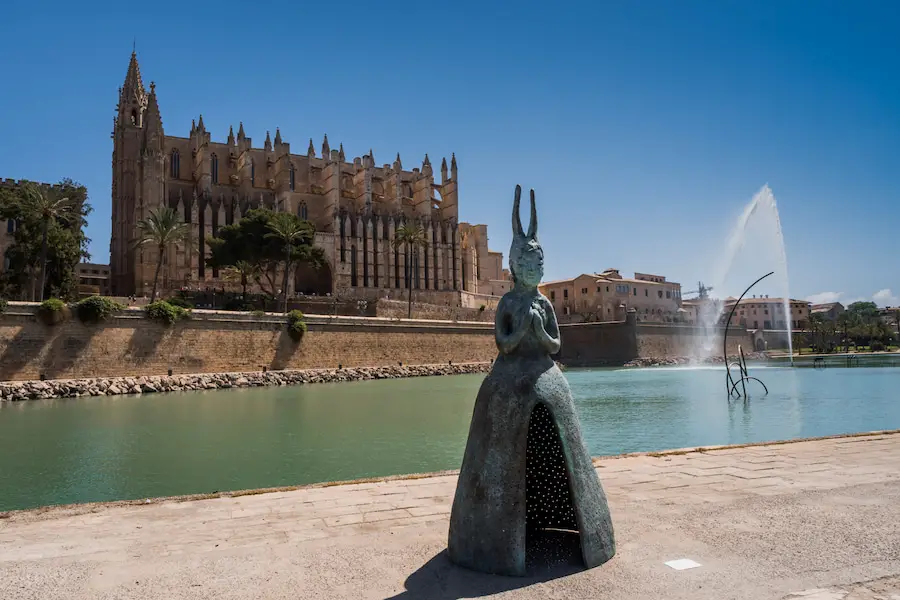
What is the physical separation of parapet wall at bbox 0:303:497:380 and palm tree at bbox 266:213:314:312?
8911 millimetres

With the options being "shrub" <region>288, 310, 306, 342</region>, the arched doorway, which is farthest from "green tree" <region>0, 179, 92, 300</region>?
the arched doorway

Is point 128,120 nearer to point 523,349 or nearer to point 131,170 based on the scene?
point 131,170

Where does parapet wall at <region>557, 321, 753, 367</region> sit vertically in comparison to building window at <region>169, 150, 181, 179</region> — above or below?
below

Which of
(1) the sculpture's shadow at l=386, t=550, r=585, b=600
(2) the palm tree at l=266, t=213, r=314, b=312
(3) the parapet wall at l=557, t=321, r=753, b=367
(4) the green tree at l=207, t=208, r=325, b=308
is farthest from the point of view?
(3) the parapet wall at l=557, t=321, r=753, b=367

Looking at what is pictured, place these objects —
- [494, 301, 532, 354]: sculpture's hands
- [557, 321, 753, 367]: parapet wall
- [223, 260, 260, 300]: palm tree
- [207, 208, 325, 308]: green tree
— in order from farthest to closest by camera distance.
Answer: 1. [557, 321, 753, 367]: parapet wall
2. [223, 260, 260, 300]: palm tree
3. [207, 208, 325, 308]: green tree
4. [494, 301, 532, 354]: sculpture's hands

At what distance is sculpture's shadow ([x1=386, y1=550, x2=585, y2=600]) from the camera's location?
385 centimetres

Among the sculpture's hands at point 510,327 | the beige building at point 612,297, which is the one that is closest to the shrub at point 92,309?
the sculpture's hands at point 510,327

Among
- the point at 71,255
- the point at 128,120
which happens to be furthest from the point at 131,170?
the point at 71,255

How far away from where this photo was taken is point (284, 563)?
4.39 m

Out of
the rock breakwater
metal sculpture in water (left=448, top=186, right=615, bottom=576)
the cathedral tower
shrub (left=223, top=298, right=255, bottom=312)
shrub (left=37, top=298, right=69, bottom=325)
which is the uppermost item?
the cathedral tower

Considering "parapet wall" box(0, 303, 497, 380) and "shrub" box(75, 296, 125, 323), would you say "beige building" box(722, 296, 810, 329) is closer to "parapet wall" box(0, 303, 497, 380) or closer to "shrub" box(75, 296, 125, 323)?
"parapet wall" box(0, 303, 497, 380)

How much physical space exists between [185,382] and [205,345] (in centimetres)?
305

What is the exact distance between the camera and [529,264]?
4.82 metres

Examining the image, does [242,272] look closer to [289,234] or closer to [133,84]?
[289,234]
